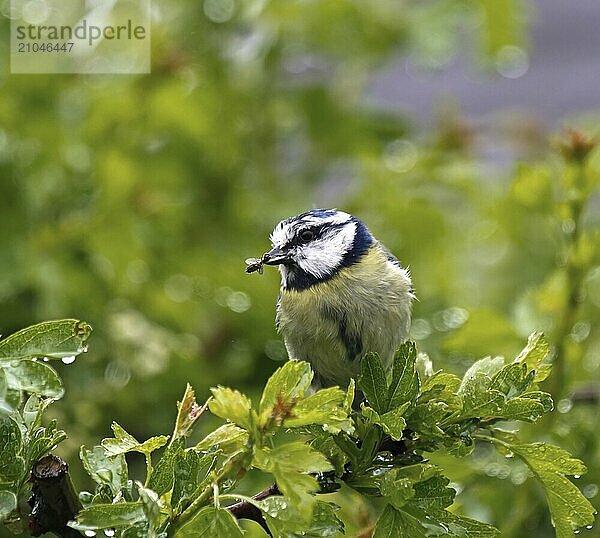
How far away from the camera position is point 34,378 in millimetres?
498

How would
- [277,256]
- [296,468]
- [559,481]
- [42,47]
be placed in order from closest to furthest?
[296,468] → [559,481] → [277,256] → [42,47]

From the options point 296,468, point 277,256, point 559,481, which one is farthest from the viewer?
point 277,256

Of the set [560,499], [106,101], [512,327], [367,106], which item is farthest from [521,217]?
[560,499]

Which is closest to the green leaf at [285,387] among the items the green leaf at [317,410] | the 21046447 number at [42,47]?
the green leaf at [317,410]

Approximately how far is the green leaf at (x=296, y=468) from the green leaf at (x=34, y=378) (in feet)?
0.36

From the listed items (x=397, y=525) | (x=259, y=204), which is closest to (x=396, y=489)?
(x=397, y=525)

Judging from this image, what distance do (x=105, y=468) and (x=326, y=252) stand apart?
35 centimetres

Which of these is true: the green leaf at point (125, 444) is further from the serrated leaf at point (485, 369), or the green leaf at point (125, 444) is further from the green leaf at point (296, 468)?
the serrated leaf at point (485, 369)

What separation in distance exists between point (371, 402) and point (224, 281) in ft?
2.20

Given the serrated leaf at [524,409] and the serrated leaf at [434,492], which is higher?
the serrated leaf at [524,409]

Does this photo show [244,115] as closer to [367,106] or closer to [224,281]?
[367,106]

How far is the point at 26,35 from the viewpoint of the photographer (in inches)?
53.8

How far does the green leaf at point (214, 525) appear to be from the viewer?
0.49 m

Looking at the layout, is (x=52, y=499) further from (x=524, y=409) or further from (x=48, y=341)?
(x=524, y=409)
